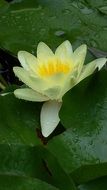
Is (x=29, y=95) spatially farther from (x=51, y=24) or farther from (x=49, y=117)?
(x=51, y=24)

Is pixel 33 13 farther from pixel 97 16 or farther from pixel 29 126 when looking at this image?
pixel 29 126

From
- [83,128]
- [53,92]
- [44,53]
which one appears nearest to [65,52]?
[44,53]

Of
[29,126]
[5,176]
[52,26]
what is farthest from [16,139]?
[52,26]

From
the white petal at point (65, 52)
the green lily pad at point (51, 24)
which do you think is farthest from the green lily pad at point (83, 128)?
the green lily pad at point (51, 24)

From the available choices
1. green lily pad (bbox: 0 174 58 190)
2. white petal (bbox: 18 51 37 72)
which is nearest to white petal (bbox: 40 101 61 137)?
white petal (bbox: 18 51 37 72)

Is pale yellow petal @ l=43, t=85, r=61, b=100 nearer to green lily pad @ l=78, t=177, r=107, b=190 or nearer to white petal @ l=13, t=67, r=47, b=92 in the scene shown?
white petal @ l=13, t=67, r=47, b=92
